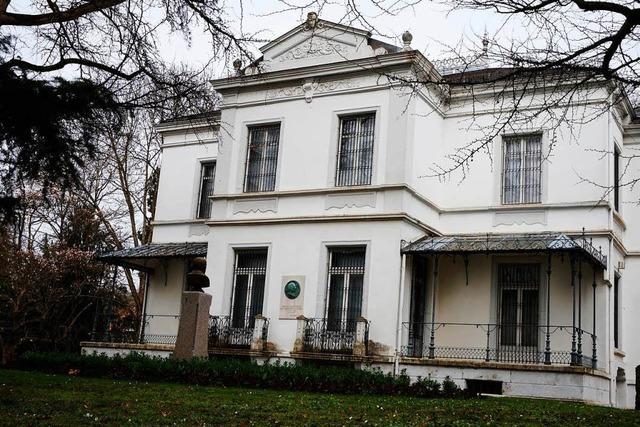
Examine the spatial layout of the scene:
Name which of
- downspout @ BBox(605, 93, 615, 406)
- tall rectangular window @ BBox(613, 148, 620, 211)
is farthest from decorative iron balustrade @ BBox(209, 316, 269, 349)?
tall rectangular window @ BBox(613, 148, 620, 211)

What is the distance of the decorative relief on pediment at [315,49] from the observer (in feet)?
71.2

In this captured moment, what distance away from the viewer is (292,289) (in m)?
20.8

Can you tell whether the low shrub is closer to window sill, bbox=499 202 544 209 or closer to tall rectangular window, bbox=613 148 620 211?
window sill, bbox=499 202 544 209

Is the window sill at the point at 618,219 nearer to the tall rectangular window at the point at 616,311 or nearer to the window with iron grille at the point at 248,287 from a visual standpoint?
the tall rectangular window at the point at 616,311

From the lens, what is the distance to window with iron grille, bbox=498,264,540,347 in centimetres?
1998

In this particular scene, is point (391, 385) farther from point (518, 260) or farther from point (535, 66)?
point (535, 66)

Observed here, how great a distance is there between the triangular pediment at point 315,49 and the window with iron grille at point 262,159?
188 cm

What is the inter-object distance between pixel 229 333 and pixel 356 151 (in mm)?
6038

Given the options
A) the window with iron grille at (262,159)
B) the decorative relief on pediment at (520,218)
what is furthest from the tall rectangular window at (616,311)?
the window with iron grille at (262,159)

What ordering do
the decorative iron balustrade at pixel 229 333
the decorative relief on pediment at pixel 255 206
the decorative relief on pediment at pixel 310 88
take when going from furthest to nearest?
the decorative relief on pediment at pixel 255 206 → the decorative relief on pediment at pixel 310 88 → the decorative iron balustrade at pixel 229 333

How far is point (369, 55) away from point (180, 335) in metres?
8.97

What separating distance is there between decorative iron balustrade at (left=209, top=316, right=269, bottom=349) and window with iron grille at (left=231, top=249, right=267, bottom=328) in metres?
0.25

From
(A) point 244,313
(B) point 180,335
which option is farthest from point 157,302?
(B) point 180,335

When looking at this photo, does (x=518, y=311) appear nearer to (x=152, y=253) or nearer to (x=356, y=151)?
(x=356, y=151)
